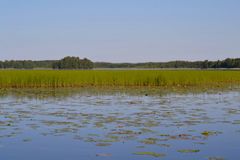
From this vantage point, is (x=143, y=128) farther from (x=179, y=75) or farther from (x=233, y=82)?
(x=233, y=82)

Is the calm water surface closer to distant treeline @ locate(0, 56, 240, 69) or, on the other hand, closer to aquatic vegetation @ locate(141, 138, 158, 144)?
aquatic vegetation @ locate(141, 138, 158, 144)

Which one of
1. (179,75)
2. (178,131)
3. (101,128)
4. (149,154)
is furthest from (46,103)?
(179,75)

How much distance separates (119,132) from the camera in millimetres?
9586

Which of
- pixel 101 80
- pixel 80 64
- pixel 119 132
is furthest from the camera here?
pixel 80 64

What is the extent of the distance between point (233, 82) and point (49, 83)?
1501 centimetres

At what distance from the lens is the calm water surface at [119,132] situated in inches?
298

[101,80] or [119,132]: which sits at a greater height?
[101,80]

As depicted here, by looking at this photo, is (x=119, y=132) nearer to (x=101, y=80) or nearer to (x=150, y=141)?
(x=150, y=141)

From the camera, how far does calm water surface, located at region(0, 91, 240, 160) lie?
7.57 meters

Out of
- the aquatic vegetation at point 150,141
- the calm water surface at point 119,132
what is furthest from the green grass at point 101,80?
the aquatic vegetation at point 150,141

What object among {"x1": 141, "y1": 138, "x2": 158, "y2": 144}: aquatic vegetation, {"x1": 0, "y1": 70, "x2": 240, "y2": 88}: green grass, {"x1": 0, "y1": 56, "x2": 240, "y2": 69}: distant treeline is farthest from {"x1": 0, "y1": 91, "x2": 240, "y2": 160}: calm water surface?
{"x1": 0, "y1": 56, "x2": 240, "y2": 69}: distant treeline

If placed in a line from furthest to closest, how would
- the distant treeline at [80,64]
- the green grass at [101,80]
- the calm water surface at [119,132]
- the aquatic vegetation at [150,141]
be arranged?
the distant treeline at [80,64] < the green grass at [101,80] < the aquatic vegetation at [150,141] < the calm water surface at [119,132]

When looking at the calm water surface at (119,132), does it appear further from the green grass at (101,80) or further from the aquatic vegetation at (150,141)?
the green grass at (101,80)

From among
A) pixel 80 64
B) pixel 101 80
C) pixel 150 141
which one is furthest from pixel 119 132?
pixel 80 64
